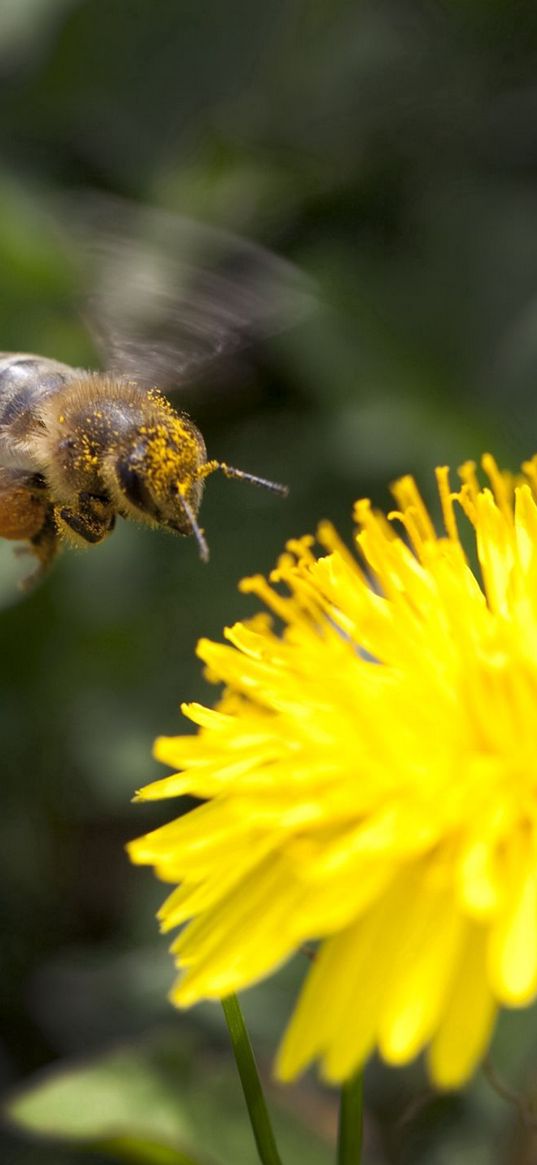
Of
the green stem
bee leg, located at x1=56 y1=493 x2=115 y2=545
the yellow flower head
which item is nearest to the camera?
the yellow flower head

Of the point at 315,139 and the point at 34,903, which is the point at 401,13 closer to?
the point at 315,139

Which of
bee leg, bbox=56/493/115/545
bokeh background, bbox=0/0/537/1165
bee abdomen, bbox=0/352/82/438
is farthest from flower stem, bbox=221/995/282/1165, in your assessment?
bokeh background, bbox=0/0/537/1165

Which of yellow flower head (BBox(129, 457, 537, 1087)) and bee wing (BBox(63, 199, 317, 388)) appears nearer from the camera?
yellow flower head (BBox(129, 457, 537, 1087))

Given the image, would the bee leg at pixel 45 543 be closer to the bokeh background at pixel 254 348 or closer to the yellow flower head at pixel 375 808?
the yellow flower head at pixel 375 808

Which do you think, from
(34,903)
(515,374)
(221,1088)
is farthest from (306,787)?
(515,374)

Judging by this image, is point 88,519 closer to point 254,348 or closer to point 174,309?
point 174,309

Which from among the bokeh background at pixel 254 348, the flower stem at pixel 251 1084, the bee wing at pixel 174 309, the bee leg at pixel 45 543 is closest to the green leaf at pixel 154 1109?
the bokeh background at pixel 254 348

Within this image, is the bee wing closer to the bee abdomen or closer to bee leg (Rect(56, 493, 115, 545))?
the bee abdomen
